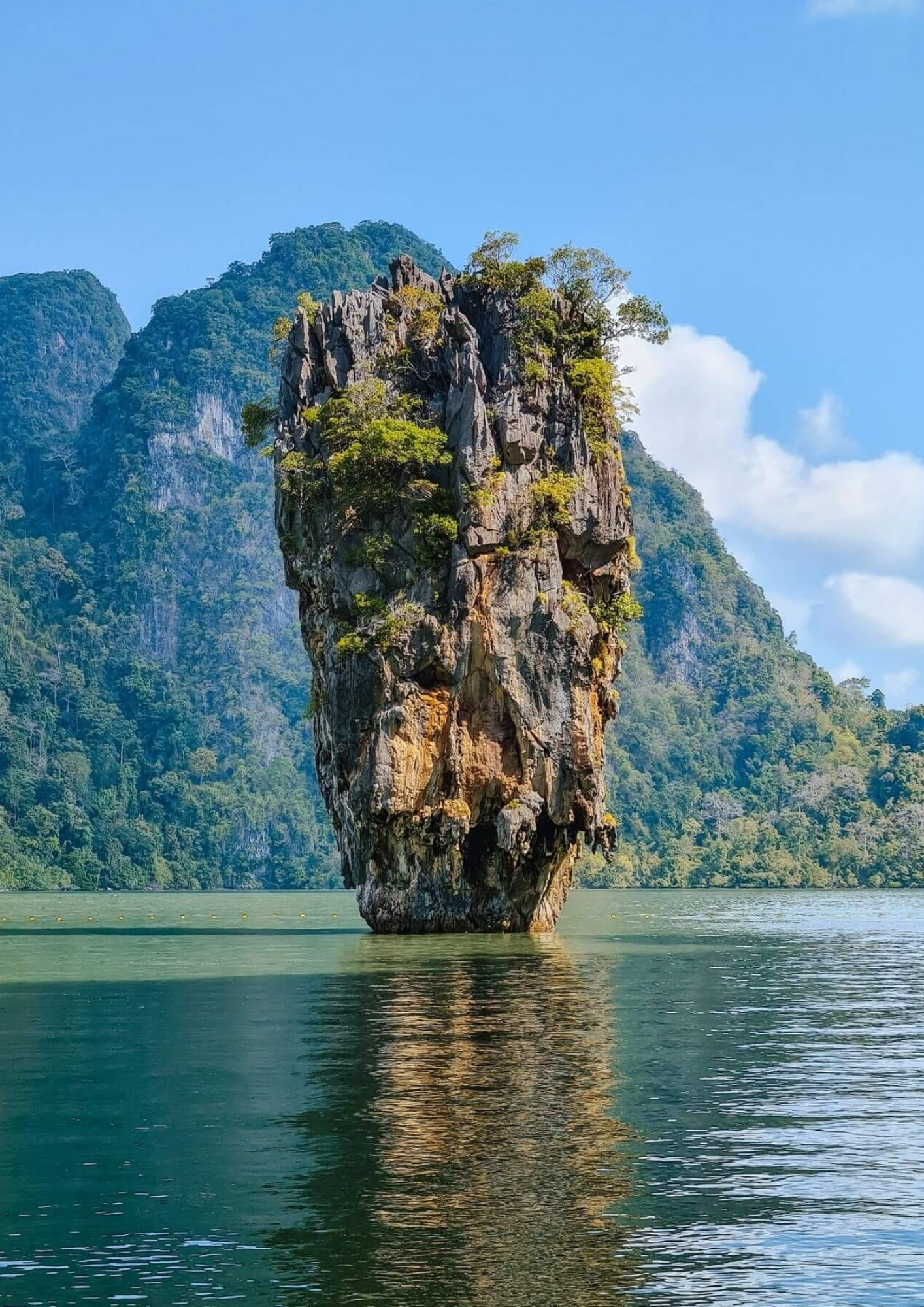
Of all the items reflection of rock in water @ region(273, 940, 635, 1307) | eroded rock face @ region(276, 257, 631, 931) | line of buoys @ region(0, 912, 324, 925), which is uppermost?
eroded rock face @ region(276, 257, 631, 931)

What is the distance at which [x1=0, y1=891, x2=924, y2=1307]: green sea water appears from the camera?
10523 mm

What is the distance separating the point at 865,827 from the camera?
110375mm

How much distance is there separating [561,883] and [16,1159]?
3023cm

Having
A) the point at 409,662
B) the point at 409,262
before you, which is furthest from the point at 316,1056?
the point at 409,262

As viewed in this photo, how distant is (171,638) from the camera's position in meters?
157

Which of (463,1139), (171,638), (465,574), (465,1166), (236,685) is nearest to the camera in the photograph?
(465,1166)

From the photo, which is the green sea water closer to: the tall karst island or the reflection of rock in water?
the reflection of rock in water

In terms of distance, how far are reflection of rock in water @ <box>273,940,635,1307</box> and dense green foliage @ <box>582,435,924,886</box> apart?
90.0 metres

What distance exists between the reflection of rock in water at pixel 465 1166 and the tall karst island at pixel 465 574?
1658 cm

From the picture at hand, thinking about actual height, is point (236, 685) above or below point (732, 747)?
above

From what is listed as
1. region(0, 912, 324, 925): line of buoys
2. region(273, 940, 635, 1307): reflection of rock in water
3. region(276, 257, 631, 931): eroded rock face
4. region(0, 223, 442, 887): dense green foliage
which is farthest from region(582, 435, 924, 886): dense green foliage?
region(273, 940, 635, 1307): reflection of rock in water

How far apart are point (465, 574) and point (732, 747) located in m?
107

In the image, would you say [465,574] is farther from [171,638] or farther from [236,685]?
[171,638]

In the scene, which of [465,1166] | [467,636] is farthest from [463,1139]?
[467,636]
